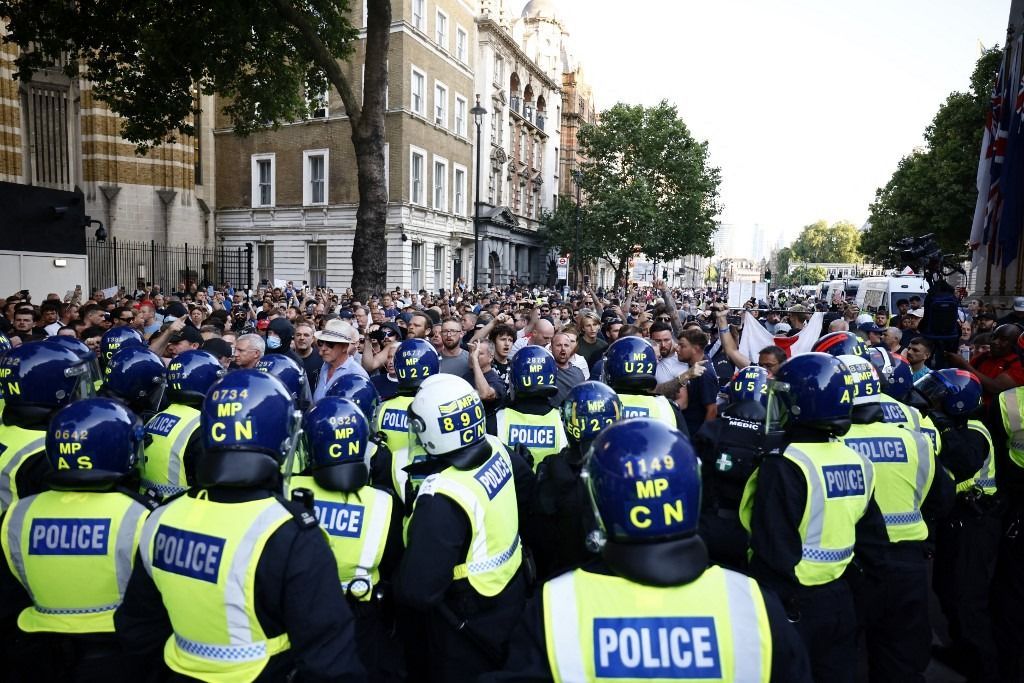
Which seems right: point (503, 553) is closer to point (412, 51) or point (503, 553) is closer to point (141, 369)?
point (141, 369)

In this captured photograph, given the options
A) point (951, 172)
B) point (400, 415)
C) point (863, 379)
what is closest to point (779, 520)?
point (863, 379)

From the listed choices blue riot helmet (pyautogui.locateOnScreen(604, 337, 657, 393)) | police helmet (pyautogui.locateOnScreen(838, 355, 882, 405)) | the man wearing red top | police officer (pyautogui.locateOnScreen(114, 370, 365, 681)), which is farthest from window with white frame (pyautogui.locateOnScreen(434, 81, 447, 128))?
police officer (pyautogui.locateOnScreen(114, 370, 365, 681))

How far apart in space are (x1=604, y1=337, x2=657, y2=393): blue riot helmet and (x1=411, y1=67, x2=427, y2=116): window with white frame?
27502mm

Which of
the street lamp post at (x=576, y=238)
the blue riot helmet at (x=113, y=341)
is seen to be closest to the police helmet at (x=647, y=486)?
the blue riot helmet at (x=113, y=341)

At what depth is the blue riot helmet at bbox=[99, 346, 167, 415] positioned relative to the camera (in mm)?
4652

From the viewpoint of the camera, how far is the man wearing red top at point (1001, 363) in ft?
20.8

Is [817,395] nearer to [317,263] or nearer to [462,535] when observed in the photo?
[462,535]

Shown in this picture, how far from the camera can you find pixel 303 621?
2145 mm

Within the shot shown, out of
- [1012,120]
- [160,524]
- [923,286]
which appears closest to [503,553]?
[160,524]

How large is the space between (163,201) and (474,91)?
17.3 metres

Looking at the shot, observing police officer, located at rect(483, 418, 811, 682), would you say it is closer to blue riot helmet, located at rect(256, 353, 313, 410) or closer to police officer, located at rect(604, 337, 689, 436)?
police officer, located at rect(604, 337, 689, 436)

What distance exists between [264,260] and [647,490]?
3298cm

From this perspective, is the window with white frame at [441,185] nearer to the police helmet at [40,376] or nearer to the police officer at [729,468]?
the police helmet at [40,376]

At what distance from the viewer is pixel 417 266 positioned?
103 feet
